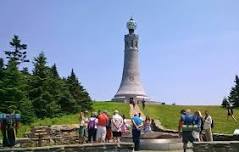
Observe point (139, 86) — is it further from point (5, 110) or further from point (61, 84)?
point (5, 110)

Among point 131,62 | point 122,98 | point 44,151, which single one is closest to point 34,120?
point 44,151

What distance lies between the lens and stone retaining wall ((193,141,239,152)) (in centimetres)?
1596

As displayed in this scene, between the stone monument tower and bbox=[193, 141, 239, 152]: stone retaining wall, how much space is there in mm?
68865

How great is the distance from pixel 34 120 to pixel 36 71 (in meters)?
6.59

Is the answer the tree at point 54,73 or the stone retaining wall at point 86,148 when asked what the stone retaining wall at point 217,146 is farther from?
the tree at point 54,73

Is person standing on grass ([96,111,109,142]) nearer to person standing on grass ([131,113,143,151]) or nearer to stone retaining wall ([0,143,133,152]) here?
person standing on grass ([131,113,143,151])

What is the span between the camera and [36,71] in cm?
4209

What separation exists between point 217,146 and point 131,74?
242 ft

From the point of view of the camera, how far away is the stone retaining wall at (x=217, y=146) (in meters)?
16.0

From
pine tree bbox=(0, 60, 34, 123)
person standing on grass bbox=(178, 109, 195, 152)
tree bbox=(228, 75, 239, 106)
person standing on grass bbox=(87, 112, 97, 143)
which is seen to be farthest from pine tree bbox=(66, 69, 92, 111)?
person standing on grass bbox=(178, 109, 195, 152)

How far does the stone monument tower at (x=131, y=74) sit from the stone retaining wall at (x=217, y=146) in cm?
6887

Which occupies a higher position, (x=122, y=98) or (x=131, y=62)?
(x=131, y=62)

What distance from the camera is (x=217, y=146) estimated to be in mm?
16188

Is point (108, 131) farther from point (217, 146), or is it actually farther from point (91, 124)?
point (217, 146)
